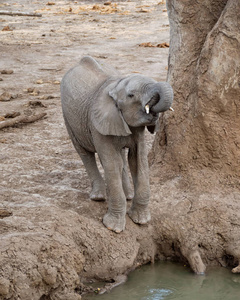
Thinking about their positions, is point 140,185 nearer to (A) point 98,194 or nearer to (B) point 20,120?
(A) point 98,194

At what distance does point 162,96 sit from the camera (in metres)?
4.13

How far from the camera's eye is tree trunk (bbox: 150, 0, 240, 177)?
5430 millimetres

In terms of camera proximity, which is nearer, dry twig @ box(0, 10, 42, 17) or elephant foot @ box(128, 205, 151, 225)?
elephant foot @ box(128, 205, 151, 225)

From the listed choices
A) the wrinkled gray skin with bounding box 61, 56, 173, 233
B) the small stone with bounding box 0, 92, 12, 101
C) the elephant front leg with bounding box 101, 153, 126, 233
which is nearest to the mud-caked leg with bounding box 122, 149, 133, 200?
the wrinkled gray skin with bounding box 61, 56, 173, 233

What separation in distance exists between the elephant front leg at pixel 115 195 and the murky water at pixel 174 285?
47cm

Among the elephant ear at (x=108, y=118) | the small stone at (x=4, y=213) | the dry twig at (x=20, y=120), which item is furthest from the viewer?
the dry twig at (x=20, y=120)

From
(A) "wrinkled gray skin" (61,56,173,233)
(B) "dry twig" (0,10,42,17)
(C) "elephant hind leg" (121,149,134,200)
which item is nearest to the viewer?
(A) "wrinkled gray skin" (61,56,173,233)

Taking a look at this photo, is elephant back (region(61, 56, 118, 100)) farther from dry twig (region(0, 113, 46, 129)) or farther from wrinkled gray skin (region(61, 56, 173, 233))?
dry twig (region(0, 113, 46, 129))

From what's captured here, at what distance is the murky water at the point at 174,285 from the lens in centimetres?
489

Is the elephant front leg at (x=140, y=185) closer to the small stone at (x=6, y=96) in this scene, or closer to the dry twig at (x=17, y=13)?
the small stone at (x=6, y=96)

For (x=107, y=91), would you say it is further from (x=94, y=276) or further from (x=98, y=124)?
(x=94, y=276)

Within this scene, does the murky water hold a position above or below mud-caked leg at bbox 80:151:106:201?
below

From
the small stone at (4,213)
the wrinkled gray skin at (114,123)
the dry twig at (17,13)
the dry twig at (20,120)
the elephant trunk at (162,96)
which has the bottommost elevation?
the dry twig at (17,13)

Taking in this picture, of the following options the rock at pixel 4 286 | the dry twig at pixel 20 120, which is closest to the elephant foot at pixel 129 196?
the rock at pixel 4 286
